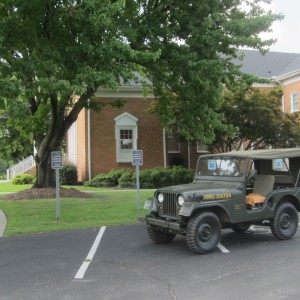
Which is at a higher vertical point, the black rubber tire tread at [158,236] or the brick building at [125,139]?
the brick building at [125,139]

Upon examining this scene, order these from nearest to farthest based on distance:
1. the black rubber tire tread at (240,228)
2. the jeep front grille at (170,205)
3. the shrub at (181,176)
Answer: the jeep front grille at (170,205) < the black rubber tire tread at (240,228) < the shrub at (181,176)

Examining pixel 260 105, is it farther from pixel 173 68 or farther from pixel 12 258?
pixel 12 258

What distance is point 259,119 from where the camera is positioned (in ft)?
84.7

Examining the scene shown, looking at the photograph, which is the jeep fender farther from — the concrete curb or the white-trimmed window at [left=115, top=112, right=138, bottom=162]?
the white-trimmed window at [left=115, top=112, right=138, bottom=162]

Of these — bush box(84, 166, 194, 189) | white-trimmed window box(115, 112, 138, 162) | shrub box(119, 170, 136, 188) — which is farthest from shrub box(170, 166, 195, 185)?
white-trimmed window box(115, 112, 138, 162)

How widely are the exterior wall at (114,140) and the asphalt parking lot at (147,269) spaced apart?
19691mm

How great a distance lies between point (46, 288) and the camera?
6.01m

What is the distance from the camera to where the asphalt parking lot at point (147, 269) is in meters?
5.76

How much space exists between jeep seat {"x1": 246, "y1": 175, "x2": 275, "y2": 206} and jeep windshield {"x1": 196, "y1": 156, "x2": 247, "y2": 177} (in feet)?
1.90

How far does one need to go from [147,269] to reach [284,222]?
3751mm

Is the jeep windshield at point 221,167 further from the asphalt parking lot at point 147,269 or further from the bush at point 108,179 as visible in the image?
the bush at point 108,179

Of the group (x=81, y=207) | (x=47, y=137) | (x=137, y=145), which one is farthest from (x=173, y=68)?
(x=137, y=145)

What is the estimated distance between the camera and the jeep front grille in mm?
8359

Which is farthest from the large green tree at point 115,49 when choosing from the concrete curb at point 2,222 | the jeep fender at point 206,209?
the jeep fender at point 206,209
